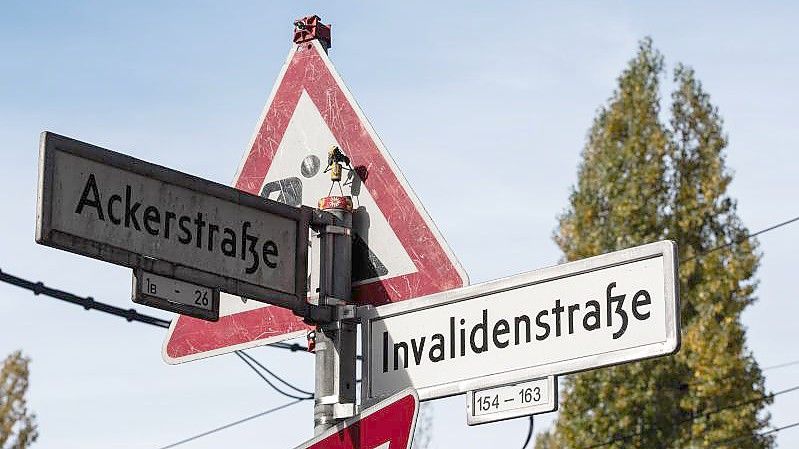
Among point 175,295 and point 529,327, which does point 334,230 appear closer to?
point 175,295

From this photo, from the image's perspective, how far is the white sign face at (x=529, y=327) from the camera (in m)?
3.19

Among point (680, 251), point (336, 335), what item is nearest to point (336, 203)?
point (336, 335)

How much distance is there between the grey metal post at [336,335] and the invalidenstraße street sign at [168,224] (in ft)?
0.21

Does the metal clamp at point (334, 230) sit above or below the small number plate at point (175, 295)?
above

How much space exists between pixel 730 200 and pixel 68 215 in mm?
29098

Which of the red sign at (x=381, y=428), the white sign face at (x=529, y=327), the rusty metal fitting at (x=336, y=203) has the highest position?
the rusty metal fitting at (x=336, y=203)

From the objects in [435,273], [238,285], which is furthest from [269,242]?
[435,273]

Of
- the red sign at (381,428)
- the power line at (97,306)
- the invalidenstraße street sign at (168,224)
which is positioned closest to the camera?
the red sign at (381,428)

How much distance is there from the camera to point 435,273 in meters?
3.68

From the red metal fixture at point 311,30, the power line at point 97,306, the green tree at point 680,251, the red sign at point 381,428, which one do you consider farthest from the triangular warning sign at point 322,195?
the green tree at point 680,251

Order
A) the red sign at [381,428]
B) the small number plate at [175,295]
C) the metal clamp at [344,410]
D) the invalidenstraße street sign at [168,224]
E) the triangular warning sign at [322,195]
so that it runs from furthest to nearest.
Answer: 1. the triangular warning sign at [322,195]
2. the metal clamp at [344,410]
3. the small number plate at [175,295]
4. the invalidenstraße street sign at [168,224]
5. the red sign at [381,428]

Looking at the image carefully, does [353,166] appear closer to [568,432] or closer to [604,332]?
[604,332]

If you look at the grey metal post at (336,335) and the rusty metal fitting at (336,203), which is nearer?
the grey metal post at (336,335)

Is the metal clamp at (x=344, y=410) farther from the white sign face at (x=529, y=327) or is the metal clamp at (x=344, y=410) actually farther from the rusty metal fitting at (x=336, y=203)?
the rusty metal fitting at (x=336, y=203)
